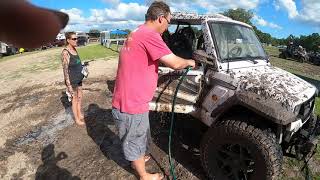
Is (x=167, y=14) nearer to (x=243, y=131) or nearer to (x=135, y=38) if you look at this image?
(x=135, y=38)

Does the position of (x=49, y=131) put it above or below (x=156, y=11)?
below

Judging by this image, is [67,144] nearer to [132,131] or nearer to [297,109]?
[132,131]

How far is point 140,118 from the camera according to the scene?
3.98 meters

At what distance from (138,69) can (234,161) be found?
156cm

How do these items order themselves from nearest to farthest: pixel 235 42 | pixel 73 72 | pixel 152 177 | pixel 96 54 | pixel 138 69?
pixel 138 69
pixel 152 177
pixel 235 42
pixel 73 72
pixel 96 54

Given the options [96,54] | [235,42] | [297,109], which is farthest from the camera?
[96,54]

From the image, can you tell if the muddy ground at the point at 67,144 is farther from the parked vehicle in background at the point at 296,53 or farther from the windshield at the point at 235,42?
the parked vehicle in background at the point at 296,53

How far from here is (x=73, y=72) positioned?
655 centimetres

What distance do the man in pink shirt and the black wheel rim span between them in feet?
3.27

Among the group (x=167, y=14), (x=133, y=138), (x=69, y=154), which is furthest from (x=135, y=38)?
(x=69, y=154)

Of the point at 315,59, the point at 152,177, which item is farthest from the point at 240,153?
the point at 315,59

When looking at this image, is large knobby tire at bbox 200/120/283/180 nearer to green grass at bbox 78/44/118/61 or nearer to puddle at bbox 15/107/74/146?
puddle at bbox 15/107/74/146

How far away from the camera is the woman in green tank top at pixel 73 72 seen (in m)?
6.44

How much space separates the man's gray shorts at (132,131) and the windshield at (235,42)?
1491 millimetres
